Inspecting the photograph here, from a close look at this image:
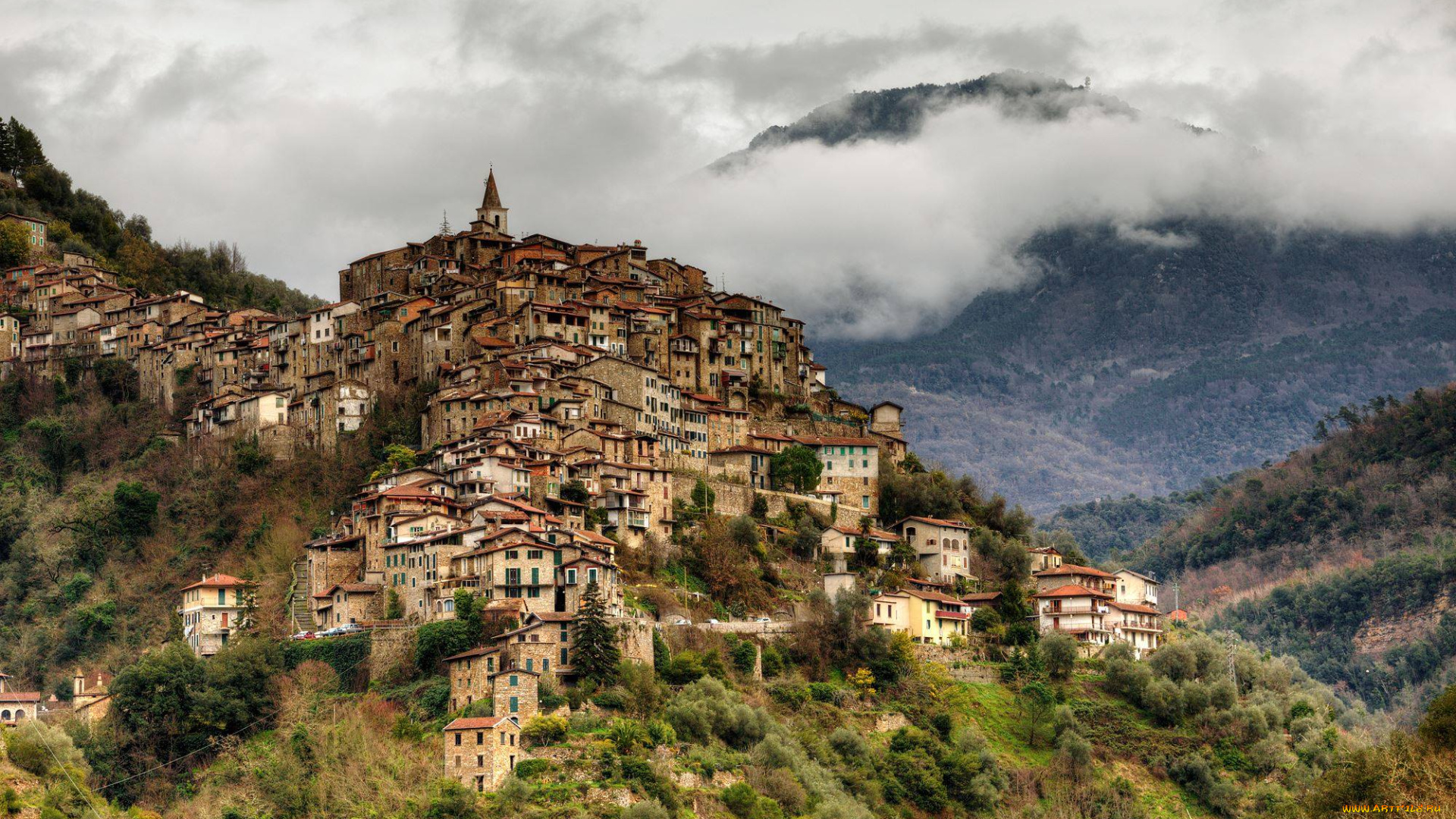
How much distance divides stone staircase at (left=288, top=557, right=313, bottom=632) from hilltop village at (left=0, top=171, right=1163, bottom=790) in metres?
0.10

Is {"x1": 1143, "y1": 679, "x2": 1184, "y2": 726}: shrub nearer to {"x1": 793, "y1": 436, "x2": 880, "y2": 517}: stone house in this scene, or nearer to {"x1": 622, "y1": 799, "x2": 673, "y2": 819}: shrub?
{"x1": 793, "y1": 436, "x2": 880, "y2": 517}: stone house

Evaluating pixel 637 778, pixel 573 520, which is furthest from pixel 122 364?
pixel 637 778

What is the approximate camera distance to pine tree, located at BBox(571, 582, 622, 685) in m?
62.7

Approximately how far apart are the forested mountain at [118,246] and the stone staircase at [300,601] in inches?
1459

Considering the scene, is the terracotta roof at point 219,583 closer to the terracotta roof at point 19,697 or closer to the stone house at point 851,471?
the terracotta roof at point 19,697

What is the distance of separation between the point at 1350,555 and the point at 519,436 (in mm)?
80269

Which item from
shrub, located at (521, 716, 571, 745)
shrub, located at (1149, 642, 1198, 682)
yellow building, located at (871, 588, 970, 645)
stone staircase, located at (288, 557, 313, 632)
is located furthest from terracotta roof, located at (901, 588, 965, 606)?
stone staircase, located at (288, 557, 313, 632)

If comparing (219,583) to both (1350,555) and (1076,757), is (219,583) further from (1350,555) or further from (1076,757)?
(1350,555)

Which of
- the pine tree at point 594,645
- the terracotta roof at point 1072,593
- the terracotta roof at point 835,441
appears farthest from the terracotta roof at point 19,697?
the terracotta roof at point 1072,593

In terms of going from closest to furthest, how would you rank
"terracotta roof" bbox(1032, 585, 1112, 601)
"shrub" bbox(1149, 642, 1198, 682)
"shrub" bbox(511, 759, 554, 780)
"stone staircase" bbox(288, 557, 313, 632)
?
"shrub" bbox(511, 759, 554, 780)
"stone staircase" bbox(288, 557, 313, 632)
"shrub" bbox(1149, 642, 1198, 682)
"terracotta roof" bbox(1032, 585, 1112, 601)

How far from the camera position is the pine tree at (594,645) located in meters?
Answer: 62.7

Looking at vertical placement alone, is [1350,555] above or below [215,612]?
above

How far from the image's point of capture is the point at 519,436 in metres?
77.8

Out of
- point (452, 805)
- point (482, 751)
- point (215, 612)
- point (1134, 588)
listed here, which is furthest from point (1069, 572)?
point (452, 805)
